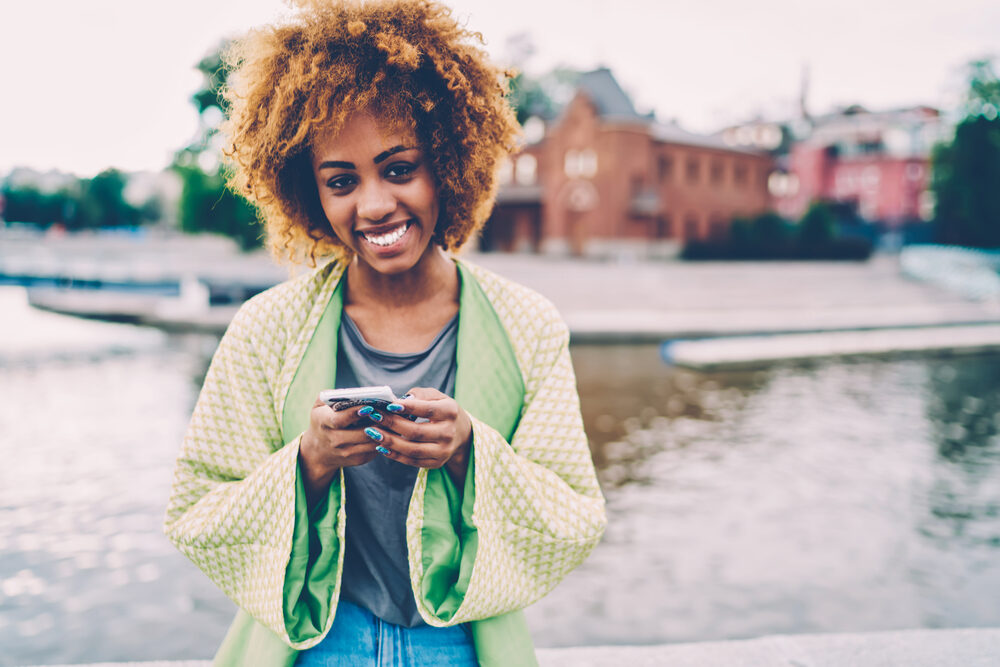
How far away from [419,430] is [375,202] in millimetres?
519

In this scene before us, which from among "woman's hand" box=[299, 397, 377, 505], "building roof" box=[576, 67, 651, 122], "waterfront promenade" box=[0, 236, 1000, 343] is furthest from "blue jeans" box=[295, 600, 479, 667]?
"building roof" box=[576, 67, 651, 122]

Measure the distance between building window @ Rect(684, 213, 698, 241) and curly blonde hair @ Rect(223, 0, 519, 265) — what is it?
150 ft

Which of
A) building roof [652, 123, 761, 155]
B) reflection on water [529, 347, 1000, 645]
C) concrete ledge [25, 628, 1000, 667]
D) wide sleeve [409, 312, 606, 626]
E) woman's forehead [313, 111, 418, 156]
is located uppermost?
building roof [652, 123, 761, 155]

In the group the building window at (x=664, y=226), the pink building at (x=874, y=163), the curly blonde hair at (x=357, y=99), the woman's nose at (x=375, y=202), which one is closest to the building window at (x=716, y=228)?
the building window at (x=664, y=226)

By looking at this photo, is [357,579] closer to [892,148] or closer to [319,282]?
[319,282]

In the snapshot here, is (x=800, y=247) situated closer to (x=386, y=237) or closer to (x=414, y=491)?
(x=386, y=237)

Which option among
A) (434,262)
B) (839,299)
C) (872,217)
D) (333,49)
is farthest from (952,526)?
(872,217)

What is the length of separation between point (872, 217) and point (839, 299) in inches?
1545

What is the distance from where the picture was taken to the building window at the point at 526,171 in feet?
152

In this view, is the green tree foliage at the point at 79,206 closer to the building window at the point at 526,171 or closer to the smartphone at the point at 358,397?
the building window at the point at 526,171

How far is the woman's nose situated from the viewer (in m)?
1.57

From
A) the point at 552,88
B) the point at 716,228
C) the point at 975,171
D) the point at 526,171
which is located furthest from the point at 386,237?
the point at 552,88

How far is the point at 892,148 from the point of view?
58750 mm

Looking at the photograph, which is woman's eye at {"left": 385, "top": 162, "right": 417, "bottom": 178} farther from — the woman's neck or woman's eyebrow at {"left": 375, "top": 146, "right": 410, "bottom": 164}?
the woman's neck
